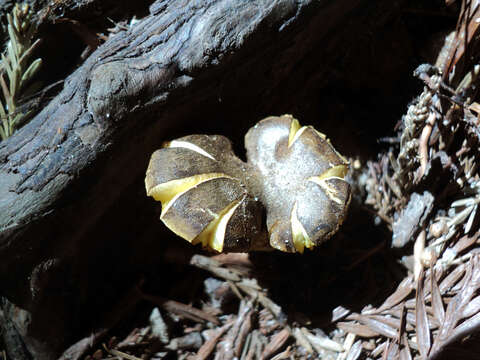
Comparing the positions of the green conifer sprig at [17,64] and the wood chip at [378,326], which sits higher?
the green conifer sprig at [17,64]

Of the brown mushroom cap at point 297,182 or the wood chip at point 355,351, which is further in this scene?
the wood chip at point 355,351

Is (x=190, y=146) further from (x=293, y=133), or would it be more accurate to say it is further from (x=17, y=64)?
(x=17, y=64)

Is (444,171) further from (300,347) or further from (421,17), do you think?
(300,347)

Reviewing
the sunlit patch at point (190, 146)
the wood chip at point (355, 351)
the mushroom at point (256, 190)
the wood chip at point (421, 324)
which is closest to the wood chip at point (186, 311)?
the mushroom at point (256, 190)

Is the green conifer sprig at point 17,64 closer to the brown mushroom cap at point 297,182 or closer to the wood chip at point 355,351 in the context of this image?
the brown mushroom cap at point 297,182

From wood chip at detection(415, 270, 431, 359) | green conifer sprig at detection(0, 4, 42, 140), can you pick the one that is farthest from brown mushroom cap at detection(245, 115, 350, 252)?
green conifer sprig at detection(0, 4, 42, 140)
